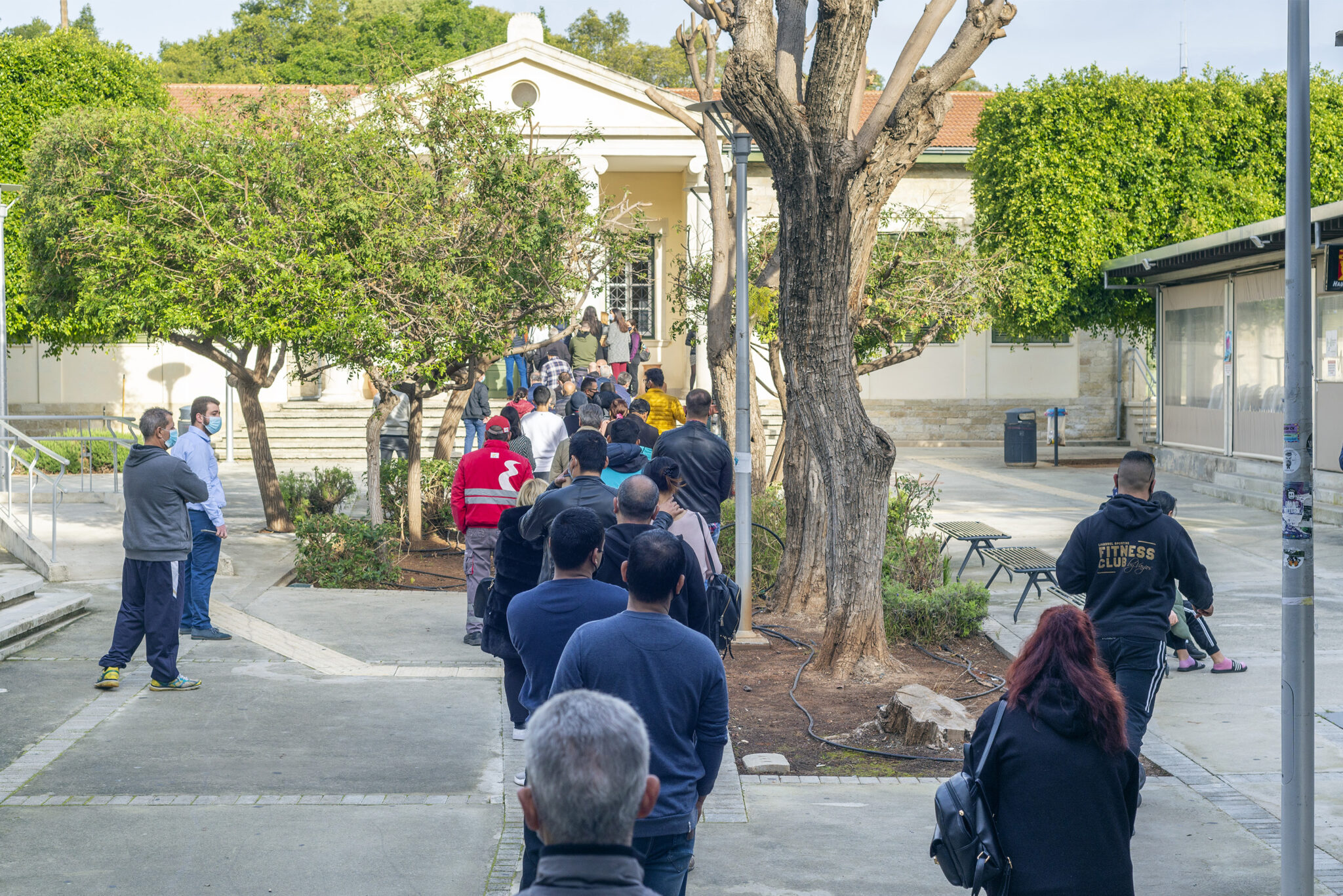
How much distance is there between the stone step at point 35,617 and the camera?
930cm

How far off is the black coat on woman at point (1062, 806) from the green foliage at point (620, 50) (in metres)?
47.6

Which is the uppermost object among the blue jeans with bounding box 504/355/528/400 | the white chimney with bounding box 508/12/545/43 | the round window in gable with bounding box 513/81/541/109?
the white chimney with bounding box 508/12/545/43

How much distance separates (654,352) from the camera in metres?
30.1

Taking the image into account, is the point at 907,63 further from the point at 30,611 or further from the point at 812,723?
the point at 30,611

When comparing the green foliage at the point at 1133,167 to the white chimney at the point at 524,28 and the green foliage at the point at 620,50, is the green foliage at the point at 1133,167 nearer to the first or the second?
the white chimney at the point at 524,28

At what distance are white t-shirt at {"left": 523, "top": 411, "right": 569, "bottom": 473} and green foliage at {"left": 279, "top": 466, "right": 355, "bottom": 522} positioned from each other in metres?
4.12

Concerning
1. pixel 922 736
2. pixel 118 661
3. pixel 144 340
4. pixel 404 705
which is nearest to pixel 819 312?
pixel 922 736

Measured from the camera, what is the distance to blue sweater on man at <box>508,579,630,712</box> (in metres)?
4.40

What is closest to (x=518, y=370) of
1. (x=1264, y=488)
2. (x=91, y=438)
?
(x=91, y=438)

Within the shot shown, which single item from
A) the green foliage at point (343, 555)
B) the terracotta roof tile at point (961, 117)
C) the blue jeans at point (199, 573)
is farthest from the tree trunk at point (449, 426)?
the terracotta roof tile at point (961, 117)

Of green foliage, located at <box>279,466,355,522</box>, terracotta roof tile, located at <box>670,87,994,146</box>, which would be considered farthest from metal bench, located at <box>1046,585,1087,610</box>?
terracotta roof tile, located at <box>670,87,994,146</box>

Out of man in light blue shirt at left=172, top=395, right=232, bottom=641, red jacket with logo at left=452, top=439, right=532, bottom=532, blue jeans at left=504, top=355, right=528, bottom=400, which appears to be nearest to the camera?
red jacket with logo at left=452, top=439, right=532, bottom=532

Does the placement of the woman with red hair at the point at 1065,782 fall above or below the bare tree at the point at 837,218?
below

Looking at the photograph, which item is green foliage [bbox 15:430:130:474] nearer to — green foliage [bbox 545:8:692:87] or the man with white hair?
the man with white hair
